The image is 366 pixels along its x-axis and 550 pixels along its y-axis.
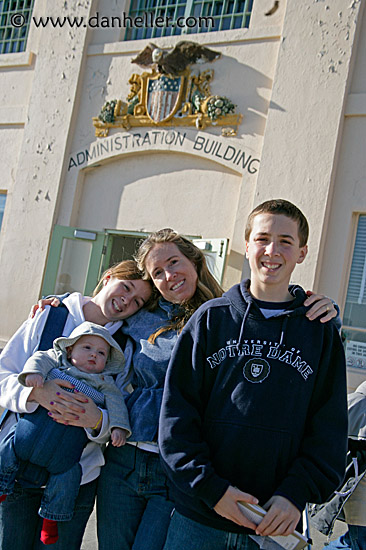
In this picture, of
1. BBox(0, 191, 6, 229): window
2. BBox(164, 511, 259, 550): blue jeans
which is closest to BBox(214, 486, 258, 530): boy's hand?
BBox(164, 511, 259, 550): blue jeans

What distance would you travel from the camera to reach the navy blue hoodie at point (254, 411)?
191 centimetres

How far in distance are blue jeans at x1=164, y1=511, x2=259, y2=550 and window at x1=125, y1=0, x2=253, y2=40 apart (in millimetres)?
8083

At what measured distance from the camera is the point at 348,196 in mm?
7406

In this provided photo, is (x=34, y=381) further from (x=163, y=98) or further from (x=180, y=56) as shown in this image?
(x=180, y=56)

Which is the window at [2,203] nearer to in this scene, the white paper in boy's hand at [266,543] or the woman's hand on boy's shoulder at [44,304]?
the woman's hand on boy's shoulder at [44,304]

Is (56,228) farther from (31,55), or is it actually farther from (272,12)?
(272,12)

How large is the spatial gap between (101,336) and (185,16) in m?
7.68

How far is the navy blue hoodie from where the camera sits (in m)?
1.91

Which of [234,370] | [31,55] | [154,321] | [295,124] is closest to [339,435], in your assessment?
[234,370]

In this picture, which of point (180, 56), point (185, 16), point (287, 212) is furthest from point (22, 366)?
point (185, 16)

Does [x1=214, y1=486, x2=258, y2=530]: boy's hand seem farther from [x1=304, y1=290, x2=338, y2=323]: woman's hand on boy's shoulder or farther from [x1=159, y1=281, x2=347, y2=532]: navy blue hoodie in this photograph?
[x1=304, y1=290, x2=338, y2=323]: woman's hand on boy's shoulder

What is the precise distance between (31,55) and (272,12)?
4319 millimetres

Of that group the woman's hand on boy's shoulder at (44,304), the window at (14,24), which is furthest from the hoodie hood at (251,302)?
the window at (14,24)

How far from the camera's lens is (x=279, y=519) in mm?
1821
